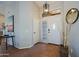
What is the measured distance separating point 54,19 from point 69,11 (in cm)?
25

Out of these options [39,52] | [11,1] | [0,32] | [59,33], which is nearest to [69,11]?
[59,33]

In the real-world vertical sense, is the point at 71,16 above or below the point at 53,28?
above

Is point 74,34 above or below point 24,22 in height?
below

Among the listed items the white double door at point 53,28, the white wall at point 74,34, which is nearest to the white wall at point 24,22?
the white double door at point 53,28

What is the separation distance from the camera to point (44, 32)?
183 centimetres

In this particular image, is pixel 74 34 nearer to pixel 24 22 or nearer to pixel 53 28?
pixel 53 28

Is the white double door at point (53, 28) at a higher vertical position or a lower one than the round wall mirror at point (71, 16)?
lower

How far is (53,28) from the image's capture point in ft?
5.86

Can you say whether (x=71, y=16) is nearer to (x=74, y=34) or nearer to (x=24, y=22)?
(x=74, y=34)

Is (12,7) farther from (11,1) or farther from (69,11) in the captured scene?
(69,11)

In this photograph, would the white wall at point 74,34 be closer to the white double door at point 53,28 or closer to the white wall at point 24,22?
the white double door at point 53,28

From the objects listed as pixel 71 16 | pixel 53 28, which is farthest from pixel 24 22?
pixel 71 16

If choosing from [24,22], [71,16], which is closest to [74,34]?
[71,16]

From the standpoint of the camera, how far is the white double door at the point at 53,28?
1779 millimetres
